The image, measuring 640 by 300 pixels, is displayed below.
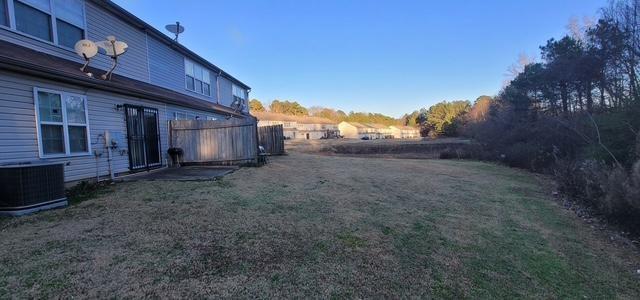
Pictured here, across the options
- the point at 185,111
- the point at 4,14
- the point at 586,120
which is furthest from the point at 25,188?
the point at 586,120

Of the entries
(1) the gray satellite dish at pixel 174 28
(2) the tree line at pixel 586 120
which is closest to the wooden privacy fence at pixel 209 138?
(1) the gray satellite dish at pixel 174 28

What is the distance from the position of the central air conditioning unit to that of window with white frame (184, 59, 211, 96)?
30.8 feet

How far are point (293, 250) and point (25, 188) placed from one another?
4.42 m

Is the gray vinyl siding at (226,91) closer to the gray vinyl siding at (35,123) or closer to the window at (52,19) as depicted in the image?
the gray vinyl siding at (35,123)

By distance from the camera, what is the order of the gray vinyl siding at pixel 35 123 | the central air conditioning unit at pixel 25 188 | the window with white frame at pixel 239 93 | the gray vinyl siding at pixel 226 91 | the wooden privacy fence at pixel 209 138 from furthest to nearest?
the window with white frame at pixel 239 93
the gray vinyl siding at pixel 226 91
the wooden privacy fence at pixel 209 138
the gray vinyl siding at pixel 35 123
the central air conditioning unit at pixel 25 188

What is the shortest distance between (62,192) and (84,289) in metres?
3.62

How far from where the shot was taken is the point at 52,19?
25.2ft

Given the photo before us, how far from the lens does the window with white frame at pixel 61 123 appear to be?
22.1ft

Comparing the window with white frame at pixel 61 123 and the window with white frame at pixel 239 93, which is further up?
the window with white frame at pixel 239 93

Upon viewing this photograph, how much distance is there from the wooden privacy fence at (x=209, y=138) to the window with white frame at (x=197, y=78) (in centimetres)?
370

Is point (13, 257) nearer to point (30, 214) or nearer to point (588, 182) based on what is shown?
point (30, 214)

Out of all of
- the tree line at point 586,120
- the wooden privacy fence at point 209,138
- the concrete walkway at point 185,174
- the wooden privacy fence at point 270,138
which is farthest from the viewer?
the wooden privacy fence at point 270,138

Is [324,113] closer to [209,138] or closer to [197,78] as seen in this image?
[197,78]

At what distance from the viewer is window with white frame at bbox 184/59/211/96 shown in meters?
14.5
